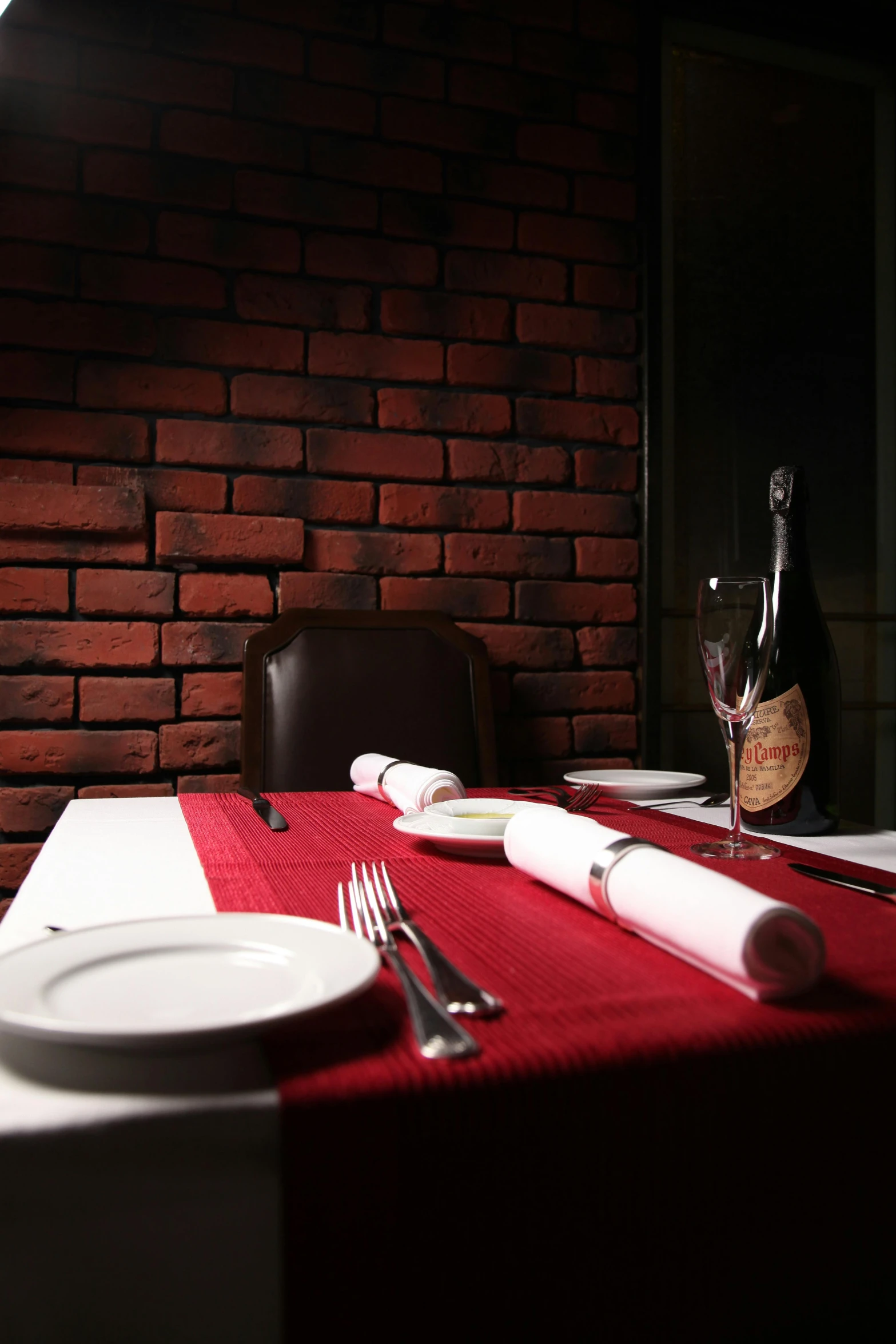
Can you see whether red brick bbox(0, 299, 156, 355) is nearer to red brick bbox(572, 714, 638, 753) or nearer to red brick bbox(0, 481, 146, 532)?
red brick bbox(0, 481, 146, 532)

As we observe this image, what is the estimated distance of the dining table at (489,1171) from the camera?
319mm

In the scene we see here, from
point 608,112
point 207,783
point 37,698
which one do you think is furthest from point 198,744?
point 608,112

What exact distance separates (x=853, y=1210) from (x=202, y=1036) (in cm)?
30

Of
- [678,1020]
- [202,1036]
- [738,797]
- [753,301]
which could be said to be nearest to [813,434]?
[753,301]

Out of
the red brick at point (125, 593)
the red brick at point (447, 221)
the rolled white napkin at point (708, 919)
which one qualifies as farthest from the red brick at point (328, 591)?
the rolled white napkin at point (708, 919)

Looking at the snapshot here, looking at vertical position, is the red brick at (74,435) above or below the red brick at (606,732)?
above

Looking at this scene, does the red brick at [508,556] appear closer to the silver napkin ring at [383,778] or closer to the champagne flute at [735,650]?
the silver napkin ring at [383,778]

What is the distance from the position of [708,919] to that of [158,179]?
A: 178 centimetres

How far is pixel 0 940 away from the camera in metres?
0.51

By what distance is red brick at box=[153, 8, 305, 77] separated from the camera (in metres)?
1.72

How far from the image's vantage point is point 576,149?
1960 mm

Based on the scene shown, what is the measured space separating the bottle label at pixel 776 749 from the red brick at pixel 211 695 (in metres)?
1.05

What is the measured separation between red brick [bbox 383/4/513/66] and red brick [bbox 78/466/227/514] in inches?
38.5

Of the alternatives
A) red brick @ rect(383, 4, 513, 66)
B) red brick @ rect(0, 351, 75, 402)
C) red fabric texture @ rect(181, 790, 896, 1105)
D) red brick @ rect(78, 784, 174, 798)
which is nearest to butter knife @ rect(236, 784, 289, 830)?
red fabric texture @ rect(181, 790, 896, 1105)
